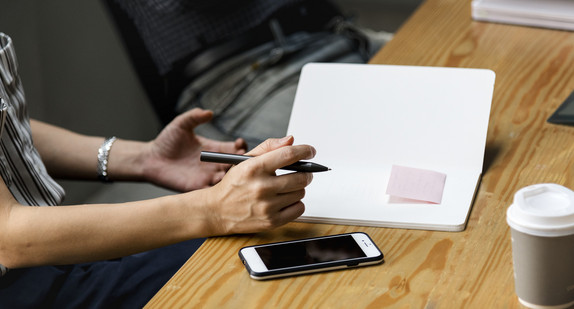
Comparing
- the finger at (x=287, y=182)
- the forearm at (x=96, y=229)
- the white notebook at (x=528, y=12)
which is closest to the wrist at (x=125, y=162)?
the forearm at (x=96, y=229)

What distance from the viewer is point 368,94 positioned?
1.00 m

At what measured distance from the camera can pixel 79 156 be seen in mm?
1269

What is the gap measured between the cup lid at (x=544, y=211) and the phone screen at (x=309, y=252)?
0.19 m

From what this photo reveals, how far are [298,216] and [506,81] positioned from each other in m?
0.50

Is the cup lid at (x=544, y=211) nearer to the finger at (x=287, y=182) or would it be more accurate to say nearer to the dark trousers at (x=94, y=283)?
the finger at (x=287, y=182)

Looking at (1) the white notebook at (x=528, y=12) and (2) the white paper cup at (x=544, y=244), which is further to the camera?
(1) the white notebook at (x=528, y=12)

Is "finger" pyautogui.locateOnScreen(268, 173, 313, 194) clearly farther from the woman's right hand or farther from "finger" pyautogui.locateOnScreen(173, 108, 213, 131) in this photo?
"finger" pyautogui.locateOnScreen(173, 108, 213, 131)

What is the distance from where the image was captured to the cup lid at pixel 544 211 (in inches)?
24.6

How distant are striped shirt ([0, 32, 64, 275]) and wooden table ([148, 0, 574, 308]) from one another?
351mm

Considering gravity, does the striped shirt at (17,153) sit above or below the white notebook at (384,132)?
above

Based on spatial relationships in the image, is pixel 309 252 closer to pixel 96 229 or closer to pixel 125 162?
pixel 96 229

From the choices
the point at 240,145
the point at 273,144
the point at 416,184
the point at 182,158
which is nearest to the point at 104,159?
the point at 182,158

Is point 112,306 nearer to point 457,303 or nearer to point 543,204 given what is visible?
point 457,303

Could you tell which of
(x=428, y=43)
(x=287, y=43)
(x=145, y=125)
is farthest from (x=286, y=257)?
(x=145, y=125)
